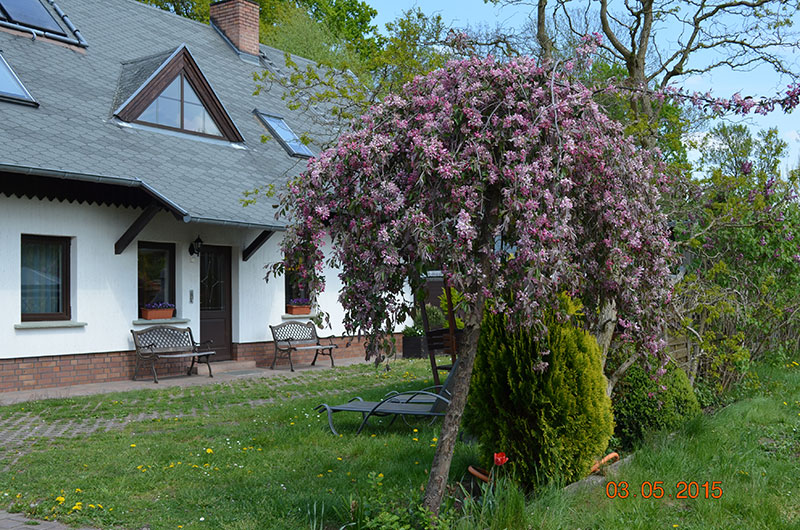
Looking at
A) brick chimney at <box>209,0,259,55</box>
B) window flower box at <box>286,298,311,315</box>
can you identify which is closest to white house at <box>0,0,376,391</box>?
window flower box at <box>286,298,311,315</box>

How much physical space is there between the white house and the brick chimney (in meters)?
3.22

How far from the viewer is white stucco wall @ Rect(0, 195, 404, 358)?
37.8 ft

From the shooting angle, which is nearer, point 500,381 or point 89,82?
point 500,381

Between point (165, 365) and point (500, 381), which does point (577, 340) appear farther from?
point (165, 365)

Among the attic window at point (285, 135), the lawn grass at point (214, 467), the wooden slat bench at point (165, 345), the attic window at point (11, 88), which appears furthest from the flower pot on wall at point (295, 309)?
the attic window at point (11, 88)

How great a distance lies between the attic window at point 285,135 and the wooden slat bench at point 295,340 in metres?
3.88

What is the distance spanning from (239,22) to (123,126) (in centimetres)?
766

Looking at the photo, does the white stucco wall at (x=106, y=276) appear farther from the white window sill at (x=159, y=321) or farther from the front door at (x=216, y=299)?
the front door at (x=216, y=299)

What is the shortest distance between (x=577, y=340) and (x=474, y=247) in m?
1.38

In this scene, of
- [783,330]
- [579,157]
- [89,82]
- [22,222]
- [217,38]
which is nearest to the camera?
[579,157]

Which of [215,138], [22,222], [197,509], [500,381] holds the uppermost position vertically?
[215,138]

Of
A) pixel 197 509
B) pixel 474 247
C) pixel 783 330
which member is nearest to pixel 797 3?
pixel 783 330

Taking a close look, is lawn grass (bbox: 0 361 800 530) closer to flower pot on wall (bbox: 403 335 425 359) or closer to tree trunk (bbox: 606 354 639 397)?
tree trunk (bbox: 606 354 639 397)

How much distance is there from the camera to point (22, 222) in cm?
1162
